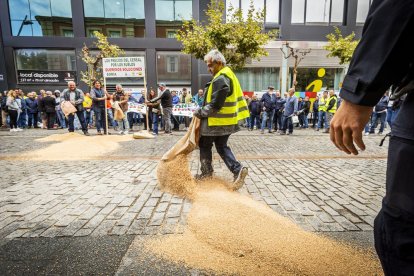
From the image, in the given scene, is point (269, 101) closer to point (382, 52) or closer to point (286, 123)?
point (286, 123)

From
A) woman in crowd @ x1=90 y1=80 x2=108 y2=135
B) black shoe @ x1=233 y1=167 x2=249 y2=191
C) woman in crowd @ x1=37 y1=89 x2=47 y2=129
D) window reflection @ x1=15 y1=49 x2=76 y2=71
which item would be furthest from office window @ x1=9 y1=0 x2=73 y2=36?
black shoe @ x1=233 y1=167 x2=249 y2=191

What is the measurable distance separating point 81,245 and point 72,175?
2.98 metres

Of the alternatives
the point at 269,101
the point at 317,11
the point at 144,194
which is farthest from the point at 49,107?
the point at 317,11

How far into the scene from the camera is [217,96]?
3.86 m

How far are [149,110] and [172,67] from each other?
1014 centimetres

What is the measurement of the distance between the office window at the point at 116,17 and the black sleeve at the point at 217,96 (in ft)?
66.4

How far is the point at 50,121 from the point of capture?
1444 centimetres

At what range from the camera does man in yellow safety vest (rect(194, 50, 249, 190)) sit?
3889 mm

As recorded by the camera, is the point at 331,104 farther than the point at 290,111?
Yes

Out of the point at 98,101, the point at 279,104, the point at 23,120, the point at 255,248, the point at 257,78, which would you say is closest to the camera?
the point at 255,248

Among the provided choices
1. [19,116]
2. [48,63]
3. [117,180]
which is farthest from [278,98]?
[48,63]

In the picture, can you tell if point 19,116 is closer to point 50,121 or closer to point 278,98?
point 50,121

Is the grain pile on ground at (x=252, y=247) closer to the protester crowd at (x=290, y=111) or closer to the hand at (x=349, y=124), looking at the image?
the hand at (x=349, y=124)

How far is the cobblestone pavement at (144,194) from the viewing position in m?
2.99
